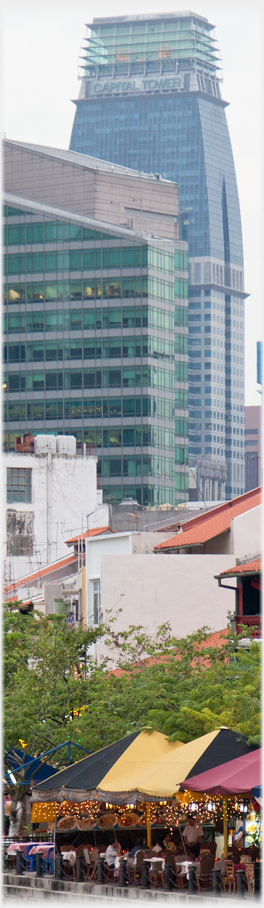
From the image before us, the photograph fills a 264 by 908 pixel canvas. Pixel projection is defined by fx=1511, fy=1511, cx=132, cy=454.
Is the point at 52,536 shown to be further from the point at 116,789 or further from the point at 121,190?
the point at 121,190

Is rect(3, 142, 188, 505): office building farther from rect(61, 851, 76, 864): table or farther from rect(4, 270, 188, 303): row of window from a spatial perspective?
rect(61, 851, 76, 864): table

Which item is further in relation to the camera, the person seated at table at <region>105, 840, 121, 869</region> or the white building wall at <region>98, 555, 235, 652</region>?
the white building wall at <region>98, 555, 235, 652</region>

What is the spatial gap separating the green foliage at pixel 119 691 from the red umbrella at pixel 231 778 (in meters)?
1.20

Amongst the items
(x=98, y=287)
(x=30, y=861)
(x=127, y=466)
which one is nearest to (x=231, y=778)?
(x=30, y=861)

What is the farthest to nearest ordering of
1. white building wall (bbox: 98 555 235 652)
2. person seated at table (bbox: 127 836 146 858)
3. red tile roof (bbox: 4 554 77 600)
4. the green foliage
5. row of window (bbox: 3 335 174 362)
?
row of window (bbox: 3 335 174 362) → red tile roof (bbox: 4 554 77 600) → white building wall (bbox: 98 555 235 652) → the green foliage → person seated at table (bbox: 127 836 146 858)

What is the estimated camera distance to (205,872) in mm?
28188

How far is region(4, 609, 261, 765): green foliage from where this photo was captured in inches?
1257

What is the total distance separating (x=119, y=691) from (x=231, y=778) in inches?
495

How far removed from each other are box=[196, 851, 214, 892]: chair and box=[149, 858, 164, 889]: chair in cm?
97

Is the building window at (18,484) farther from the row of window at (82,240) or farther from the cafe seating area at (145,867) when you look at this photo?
the row of window at (82,240)

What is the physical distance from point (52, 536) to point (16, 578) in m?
4.86

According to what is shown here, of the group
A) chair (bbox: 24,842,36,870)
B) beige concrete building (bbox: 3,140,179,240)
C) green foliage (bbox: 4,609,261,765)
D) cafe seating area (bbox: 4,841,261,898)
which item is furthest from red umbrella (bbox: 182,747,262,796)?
beige concrete building (bbox: 3,140,179,240)

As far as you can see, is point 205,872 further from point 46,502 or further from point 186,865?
point 46,502

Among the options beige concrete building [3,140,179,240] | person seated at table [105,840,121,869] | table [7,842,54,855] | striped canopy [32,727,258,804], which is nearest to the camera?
striped canopy [32,727,258,804]
